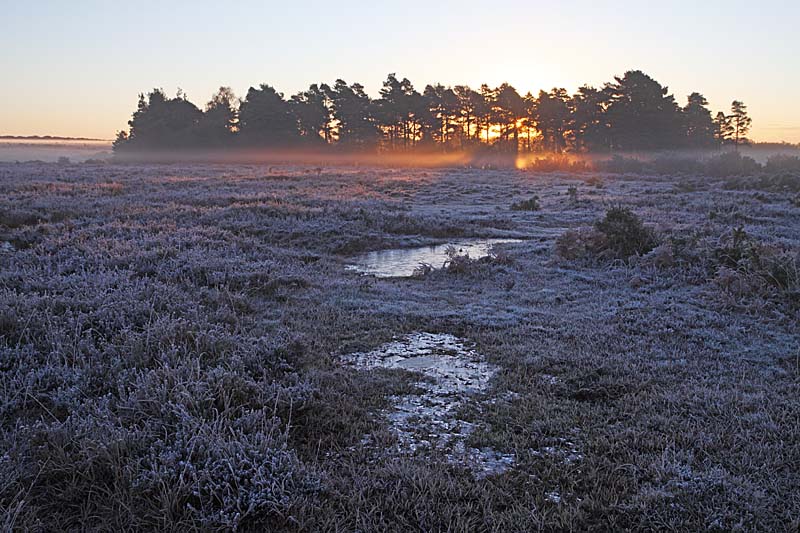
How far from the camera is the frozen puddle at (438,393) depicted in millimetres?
4121

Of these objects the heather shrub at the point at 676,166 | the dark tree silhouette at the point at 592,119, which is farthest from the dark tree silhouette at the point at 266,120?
the heather shrub at the point at 676,166

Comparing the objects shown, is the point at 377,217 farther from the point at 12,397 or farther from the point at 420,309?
the point at 12,397

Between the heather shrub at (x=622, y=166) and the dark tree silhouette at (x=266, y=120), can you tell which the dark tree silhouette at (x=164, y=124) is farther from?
the heather shrub at (x=622, y=166)

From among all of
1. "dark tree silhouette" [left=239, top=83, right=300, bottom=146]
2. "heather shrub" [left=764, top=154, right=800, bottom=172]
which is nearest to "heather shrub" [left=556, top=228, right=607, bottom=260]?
"heather shrub" [left=764, top=154, right=800, bottom=172]

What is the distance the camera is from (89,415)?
3906 mm

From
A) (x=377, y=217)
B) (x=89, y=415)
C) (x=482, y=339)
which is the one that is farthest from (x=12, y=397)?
(x=377, y=217)

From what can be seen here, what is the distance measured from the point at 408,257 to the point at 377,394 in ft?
25.8

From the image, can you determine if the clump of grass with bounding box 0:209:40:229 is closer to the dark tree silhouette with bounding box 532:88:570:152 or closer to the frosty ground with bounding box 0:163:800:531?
the frosty ground with bounding box 0:163:800:531

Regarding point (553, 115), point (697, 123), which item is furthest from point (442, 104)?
point (697, 123)

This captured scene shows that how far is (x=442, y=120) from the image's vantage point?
7094cm

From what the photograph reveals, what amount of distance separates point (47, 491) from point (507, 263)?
9084 millimetres

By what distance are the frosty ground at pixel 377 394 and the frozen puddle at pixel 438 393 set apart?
A: 0.08 metres

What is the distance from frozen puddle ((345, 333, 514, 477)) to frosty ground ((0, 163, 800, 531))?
8 cm

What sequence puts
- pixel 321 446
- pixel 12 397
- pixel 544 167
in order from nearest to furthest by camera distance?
pixel 321 446 < pixel 12 397 < pixel 544 167
